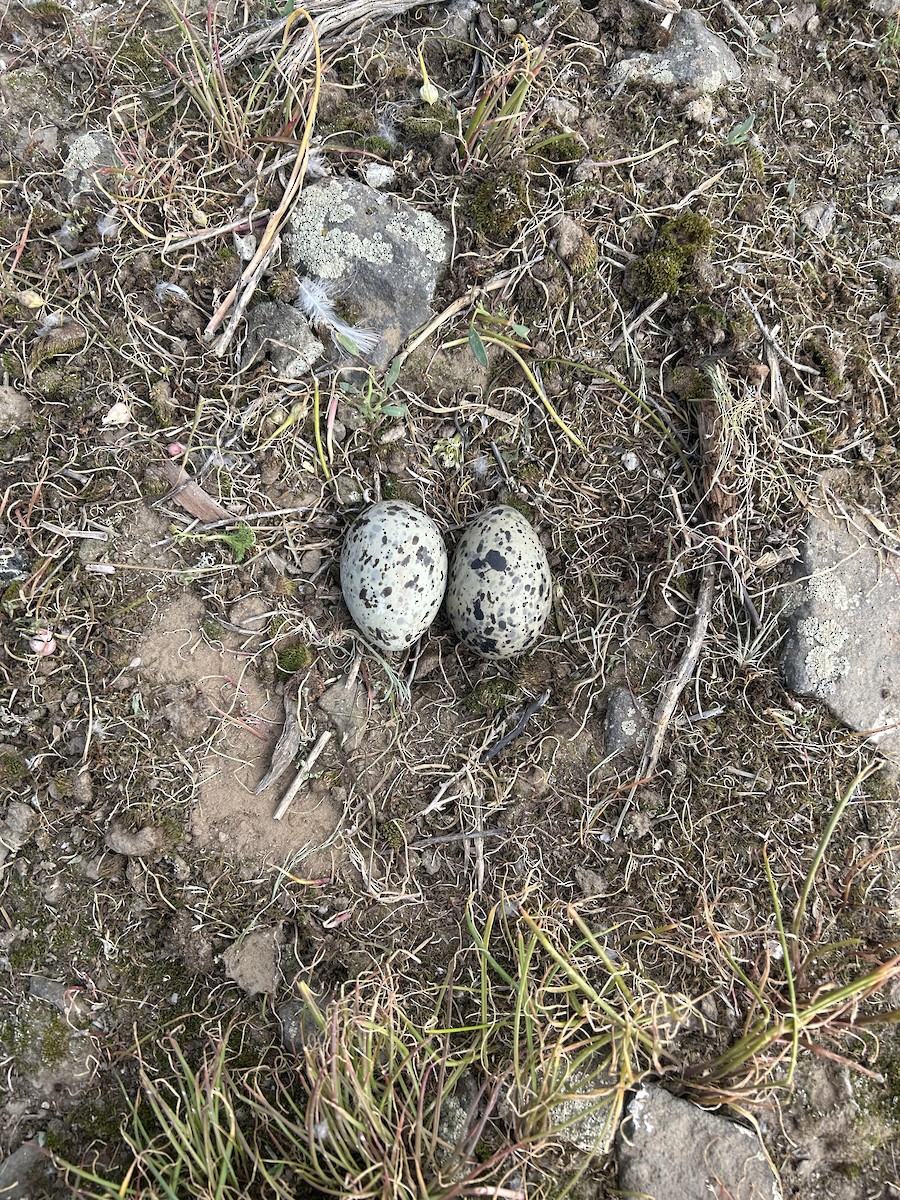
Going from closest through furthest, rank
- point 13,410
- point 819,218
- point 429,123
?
1. point 13,410
2. point 429,123
3. point 819,218

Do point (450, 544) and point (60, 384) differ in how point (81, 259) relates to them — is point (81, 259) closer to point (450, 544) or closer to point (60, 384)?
point (60, 384)

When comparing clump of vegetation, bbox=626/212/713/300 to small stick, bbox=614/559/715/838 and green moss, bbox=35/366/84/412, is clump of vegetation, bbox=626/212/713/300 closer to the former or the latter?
small stick, bbox=614/559/715/838

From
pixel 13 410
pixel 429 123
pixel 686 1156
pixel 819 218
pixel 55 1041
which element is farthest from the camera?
pixel 819 218

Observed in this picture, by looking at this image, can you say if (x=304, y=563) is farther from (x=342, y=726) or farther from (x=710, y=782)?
(x=710, y=782)

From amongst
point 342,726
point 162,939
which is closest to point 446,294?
point 342,726

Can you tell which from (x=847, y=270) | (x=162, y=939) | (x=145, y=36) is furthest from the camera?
(x=847, y=270)

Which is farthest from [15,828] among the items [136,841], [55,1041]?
[55,1041]
